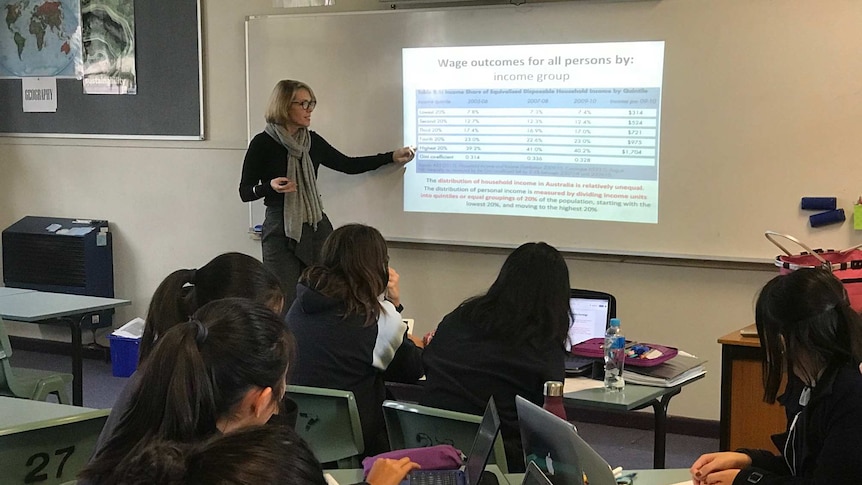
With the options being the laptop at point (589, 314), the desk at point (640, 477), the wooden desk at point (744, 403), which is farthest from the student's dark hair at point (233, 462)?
the wooden desk at point (744, 403)

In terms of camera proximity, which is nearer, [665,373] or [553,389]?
[553,389]

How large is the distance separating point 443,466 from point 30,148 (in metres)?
4.97

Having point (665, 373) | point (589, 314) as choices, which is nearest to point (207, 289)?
point (665, 373)

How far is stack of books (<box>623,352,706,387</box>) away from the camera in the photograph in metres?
3.01

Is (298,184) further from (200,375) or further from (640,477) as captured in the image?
(200,375)

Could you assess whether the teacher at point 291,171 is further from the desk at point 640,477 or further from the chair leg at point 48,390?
the desk at point 640,477

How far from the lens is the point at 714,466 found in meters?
2.04

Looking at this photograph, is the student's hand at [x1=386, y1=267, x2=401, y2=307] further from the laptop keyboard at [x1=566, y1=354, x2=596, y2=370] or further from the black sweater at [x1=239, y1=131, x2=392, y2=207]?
the black sweater at [x1=239, y1=131, x2=392, y2=207]

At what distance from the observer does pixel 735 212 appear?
13.7 ft

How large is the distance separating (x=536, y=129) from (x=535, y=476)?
3092 mm

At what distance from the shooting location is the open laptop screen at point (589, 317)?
3564 mm

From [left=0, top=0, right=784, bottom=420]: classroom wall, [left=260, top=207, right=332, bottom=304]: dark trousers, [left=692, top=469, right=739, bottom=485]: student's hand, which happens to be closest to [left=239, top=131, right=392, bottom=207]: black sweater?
[left=260, top=207, right=332, bottom=304]: dark trousers

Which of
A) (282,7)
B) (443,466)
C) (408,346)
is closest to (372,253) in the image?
(408,346)

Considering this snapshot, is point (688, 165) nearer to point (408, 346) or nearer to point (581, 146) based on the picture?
point (581, 146)
